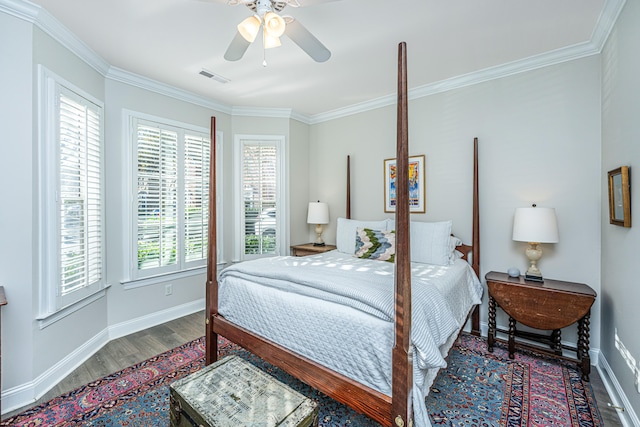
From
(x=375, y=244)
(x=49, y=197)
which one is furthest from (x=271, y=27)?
(x=375, y=244)

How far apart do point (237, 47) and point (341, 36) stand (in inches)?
37.0

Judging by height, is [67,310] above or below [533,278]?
below

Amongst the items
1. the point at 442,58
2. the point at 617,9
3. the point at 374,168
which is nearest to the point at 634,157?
the point at 617,9

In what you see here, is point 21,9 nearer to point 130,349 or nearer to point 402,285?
point 130,349

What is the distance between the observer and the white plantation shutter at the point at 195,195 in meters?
3.60

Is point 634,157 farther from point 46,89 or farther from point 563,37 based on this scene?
point 46,89

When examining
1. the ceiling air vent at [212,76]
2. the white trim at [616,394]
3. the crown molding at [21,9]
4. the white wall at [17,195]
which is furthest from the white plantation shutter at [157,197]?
the white trim at [616,394]

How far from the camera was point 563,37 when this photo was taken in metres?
2.43

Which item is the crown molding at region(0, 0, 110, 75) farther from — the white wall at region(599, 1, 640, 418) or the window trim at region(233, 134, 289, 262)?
the white wall at region(599, 1, 640, 418)

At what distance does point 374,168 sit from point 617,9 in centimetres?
243

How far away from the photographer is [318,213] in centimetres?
419

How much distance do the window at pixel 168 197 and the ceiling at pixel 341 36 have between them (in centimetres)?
59

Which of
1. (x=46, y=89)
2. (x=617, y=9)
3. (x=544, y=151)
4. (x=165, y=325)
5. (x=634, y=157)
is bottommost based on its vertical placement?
(x=165, y=325)

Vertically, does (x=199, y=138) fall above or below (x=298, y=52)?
below
